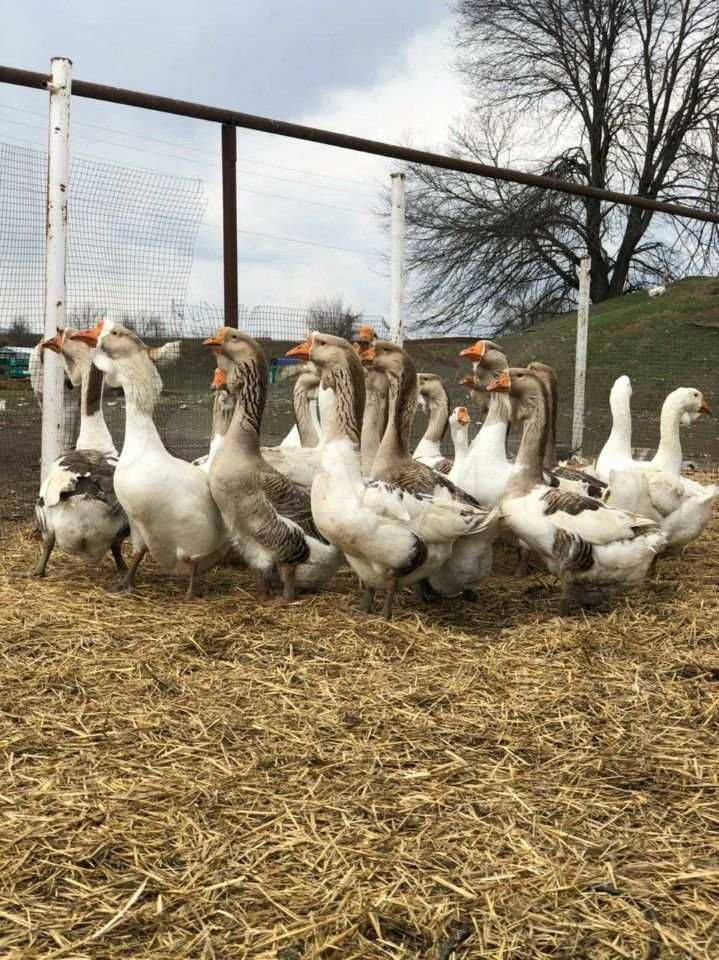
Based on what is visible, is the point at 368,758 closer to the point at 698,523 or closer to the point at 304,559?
the point at 304,559

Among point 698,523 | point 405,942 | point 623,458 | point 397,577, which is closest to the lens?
point 405,942

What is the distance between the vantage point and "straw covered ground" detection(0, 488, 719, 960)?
2098 mm

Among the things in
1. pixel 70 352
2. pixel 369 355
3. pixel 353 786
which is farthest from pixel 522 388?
pixel 353 786

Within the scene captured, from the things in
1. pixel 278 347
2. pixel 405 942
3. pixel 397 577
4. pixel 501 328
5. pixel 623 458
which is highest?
pixel 501 328

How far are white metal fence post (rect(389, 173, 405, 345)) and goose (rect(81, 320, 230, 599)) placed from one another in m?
2.81

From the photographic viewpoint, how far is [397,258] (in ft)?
23.9

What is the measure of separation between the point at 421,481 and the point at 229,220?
275 cm

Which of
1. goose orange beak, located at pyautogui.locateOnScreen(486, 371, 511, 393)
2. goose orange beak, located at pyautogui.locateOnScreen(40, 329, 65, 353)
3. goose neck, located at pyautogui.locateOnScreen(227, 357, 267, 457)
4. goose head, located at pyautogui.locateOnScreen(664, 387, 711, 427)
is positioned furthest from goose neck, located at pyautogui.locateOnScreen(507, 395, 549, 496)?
goose orange beak, located at pyautogui.locateOnScreen(40, 329, 65, 353)

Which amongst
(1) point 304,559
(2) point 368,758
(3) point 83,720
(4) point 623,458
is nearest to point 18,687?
(3) point 83,720

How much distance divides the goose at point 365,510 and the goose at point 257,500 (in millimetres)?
365

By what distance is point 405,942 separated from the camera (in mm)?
2049

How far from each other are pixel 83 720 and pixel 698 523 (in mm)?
4273

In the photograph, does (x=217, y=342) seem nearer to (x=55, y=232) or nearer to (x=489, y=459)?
(x=55, y=232)

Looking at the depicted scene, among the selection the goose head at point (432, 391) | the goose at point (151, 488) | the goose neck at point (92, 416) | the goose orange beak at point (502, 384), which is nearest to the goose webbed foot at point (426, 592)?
the goose at point (151, 488)
